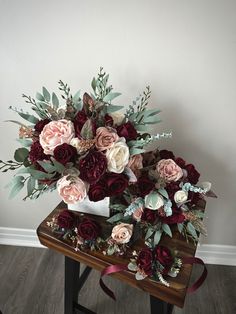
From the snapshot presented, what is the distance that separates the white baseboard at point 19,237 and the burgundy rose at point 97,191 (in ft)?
3.71

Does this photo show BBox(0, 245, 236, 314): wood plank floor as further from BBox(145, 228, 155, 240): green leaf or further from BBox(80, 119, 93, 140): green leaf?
BBox(80, 119, 93, 140): green leaf

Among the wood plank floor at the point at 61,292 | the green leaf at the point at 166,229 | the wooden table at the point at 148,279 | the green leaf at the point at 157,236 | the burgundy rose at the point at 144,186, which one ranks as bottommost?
the wood plank floor at the point at 61,292

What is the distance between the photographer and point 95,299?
1458 millimetres

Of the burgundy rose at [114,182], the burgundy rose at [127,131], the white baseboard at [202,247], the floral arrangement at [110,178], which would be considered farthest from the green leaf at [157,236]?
the white baseboard at [202,247]

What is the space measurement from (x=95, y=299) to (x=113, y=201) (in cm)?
80

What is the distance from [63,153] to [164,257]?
445 mm

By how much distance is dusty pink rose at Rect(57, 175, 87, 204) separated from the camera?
0.77 metres

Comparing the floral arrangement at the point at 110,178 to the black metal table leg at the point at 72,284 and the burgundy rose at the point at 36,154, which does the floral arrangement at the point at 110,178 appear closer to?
the burgundy rose at the point at 36,154

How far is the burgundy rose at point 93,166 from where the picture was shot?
0.76m

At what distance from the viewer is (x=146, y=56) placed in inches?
46.3

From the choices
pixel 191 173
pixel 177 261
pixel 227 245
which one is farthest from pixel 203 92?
pixel 227 245

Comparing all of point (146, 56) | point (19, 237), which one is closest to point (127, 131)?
point (146, 56)

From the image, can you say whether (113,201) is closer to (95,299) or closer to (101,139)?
(101,139)

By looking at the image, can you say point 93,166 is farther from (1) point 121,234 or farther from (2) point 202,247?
(2) point 202,247
